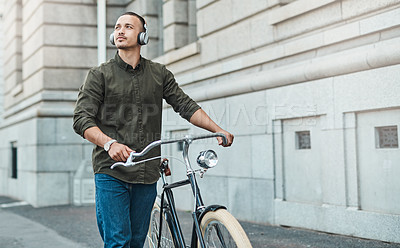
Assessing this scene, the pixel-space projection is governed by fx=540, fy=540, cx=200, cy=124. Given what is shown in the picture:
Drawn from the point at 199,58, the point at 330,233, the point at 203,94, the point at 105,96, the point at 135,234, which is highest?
the point at 199,58

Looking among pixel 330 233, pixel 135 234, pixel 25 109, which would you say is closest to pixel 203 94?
pixel 330 233

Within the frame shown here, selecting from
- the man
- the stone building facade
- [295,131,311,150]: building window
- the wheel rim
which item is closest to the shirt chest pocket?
the man

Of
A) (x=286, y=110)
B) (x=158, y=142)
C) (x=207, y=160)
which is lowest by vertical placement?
(x=207, y=160)

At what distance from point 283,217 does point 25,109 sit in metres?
9.63

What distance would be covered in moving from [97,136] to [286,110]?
4.69m

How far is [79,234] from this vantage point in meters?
7.72

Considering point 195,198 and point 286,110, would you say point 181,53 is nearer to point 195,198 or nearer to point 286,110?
point 286,110

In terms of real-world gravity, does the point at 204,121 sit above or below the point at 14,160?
above

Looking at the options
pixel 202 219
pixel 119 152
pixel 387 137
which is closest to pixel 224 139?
pixel 202 219

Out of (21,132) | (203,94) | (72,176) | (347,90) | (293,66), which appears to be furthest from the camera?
(21,132)

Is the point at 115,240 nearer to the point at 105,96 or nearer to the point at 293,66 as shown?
the point at 105,96

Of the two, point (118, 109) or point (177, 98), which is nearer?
point (118, 109)

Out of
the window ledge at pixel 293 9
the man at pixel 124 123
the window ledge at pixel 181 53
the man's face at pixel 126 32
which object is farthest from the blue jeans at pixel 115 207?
the window ledge at pixel 181 53

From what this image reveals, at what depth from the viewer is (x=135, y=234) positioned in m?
3.79
